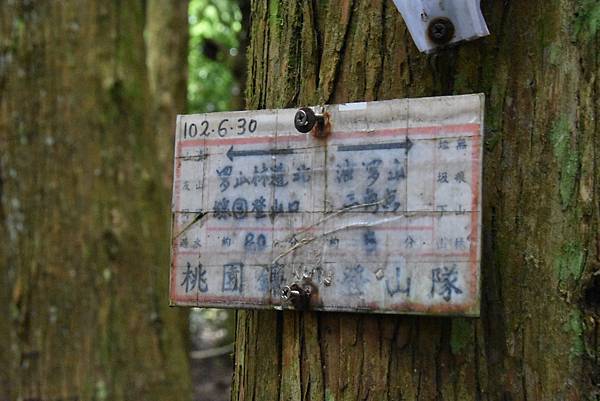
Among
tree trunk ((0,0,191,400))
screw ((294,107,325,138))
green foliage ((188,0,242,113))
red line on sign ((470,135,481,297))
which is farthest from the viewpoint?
green foliage ((188,0,242,113))

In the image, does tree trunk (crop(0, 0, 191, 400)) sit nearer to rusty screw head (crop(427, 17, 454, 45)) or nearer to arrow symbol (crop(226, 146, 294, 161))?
arrow symbol (crop(226, 146, 294, 161))

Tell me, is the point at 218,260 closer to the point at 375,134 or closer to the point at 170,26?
the point at 375,134

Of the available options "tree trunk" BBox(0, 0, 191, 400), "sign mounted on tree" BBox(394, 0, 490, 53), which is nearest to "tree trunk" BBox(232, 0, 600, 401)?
"sign mounted on tree" BBox(394, 0, 490, 53)

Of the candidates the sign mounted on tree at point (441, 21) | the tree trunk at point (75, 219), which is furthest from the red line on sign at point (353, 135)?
the tree trunk at point (75, 219)

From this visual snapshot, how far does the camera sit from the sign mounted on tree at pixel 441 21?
132cm

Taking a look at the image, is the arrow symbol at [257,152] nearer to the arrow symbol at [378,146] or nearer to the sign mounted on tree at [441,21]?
the arrow symbol at [378,146]

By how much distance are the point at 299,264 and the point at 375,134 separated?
0.27m

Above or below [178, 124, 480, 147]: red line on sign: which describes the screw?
above

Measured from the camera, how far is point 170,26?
674cm

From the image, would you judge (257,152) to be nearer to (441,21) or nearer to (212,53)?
(441,21)

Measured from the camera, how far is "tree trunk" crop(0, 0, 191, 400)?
352cm

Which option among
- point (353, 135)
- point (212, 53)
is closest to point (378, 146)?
point (353, 135)

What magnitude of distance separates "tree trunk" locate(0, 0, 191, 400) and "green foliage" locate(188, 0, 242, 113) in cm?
531

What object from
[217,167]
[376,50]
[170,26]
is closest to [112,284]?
[217,167]
